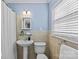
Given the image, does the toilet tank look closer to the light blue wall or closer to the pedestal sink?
the pedestal sink

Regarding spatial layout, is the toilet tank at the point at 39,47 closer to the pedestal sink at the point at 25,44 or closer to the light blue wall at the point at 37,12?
the pedestal sink at the point at 25,44

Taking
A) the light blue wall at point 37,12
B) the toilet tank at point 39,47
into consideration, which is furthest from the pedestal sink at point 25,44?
the light blue wall at point 37,12

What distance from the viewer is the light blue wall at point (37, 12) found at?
4402 mm

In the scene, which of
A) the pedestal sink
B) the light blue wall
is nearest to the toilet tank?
the pedestal sink

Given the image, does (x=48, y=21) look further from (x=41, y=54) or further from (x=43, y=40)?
(x=41, y=54)

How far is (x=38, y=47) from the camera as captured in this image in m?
4.04

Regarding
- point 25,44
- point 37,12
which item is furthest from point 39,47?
point 37,12

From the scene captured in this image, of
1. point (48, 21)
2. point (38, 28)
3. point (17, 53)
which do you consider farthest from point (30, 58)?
point (48, 21)

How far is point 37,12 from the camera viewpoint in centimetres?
442

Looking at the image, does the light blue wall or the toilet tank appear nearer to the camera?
the toilet tank

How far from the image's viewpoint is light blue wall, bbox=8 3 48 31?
4.40m

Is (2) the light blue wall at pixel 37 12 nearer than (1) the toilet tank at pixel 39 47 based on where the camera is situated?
No

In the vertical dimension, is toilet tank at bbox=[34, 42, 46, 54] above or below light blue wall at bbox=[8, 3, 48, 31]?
below

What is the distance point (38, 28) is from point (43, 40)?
16.0 inches
